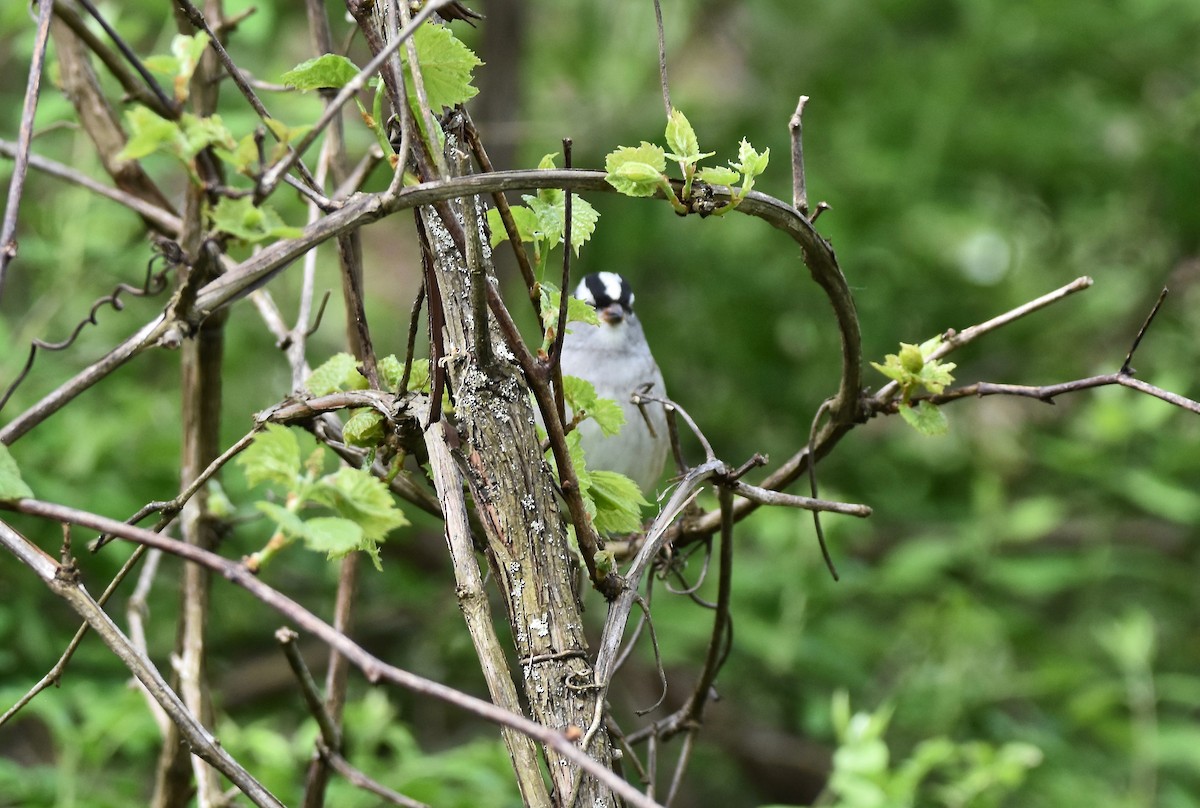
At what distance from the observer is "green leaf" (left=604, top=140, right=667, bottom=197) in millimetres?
1040

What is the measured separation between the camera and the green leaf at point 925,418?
1303 millimetres

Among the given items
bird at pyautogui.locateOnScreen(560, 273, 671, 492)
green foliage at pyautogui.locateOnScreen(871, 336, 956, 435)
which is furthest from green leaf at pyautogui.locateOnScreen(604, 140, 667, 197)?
bird at pyautogui.locateOnScreen(560, 273, 671, 492)

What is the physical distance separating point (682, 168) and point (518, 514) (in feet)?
1.13

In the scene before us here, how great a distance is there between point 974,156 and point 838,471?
102 cm

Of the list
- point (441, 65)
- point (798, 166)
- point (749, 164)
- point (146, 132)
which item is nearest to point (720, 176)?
point (749, 164)

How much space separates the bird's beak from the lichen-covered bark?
2.06m

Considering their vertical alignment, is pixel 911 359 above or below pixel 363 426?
above

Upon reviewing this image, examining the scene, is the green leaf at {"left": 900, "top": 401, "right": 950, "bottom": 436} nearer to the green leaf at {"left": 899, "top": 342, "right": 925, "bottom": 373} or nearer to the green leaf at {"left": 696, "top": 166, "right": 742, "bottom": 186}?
the green leaf at {"left": 899, "top": 342, "right": 925, "bottom": 373}

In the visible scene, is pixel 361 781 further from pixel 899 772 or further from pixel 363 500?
pixel 899 772

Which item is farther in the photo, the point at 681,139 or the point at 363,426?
the point at 363,426

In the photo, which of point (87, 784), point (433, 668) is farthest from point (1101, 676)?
point (87, 784)

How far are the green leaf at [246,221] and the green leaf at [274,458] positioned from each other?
0.50 ft

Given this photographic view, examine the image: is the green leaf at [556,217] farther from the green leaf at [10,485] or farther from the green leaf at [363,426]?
the green leaf at [10,485]

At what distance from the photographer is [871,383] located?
3.83 meters
